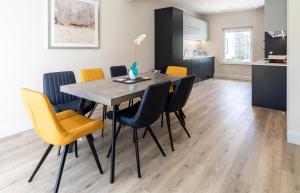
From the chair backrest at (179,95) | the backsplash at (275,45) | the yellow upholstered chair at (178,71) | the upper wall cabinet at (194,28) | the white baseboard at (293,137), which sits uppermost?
the upper wall cabinet at (194,28)

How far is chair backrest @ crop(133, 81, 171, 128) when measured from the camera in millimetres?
1935

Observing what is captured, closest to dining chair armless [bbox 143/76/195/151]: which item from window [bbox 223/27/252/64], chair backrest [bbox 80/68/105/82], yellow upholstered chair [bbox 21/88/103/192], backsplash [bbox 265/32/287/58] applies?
yellow upholstered chair [bbox 21/88/103/192]

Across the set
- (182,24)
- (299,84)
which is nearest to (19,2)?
(299,84)

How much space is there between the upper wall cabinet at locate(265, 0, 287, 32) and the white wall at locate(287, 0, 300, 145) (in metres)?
1.78

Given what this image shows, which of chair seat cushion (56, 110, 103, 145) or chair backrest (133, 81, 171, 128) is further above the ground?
chair backrest (133, 81, 171, 128)

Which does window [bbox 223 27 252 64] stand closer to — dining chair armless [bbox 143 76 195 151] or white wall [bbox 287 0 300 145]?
white wall [bbox 287 0 300 145]

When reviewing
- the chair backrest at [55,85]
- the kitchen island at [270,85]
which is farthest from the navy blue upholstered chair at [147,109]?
the kitchen island at [270,85]

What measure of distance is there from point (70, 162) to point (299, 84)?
2756 mm

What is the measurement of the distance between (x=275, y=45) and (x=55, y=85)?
515 centimetres

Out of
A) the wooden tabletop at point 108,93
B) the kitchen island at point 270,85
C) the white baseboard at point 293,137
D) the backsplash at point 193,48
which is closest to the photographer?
the wooden tabletop at point 108,93

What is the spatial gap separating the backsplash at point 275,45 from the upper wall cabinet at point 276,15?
1.35 meters

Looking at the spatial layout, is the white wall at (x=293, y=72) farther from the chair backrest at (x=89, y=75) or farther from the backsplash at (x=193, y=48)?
the backsplash at (x=193, y=48)

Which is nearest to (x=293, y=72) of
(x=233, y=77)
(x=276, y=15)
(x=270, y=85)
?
(x=270, y=85)

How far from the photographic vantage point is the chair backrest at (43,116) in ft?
5.22
